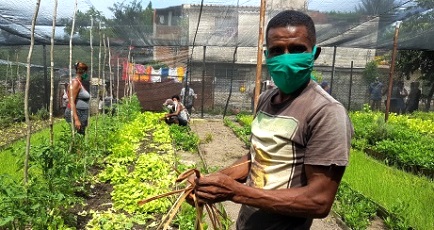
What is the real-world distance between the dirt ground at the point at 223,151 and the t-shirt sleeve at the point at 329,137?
3558 mm

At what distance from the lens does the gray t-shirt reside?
4.65 feet

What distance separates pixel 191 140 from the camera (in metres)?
9.59

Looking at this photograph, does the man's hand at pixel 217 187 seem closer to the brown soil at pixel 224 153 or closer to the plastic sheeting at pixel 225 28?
the brown soil at pixel 224 153

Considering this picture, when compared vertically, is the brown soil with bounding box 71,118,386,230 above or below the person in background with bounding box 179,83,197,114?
below

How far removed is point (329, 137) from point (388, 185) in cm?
508

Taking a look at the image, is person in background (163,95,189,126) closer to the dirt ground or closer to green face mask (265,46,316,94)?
the dirt ground

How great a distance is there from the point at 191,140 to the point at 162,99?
29.4 ft

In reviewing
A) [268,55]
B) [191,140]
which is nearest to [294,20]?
[268,55]

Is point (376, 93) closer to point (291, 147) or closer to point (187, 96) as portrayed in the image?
point (187, 96)

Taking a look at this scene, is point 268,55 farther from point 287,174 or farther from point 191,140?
point 191,140

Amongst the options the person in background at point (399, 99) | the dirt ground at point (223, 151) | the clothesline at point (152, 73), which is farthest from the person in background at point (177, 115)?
the person in background at point (399, 99)

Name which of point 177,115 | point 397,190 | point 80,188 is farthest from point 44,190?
point 177,115

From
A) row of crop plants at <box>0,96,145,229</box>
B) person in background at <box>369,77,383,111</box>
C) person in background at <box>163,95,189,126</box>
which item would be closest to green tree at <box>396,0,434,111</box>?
person in background at <box>369,77,383,111</box>

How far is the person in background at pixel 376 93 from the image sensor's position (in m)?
17.8
